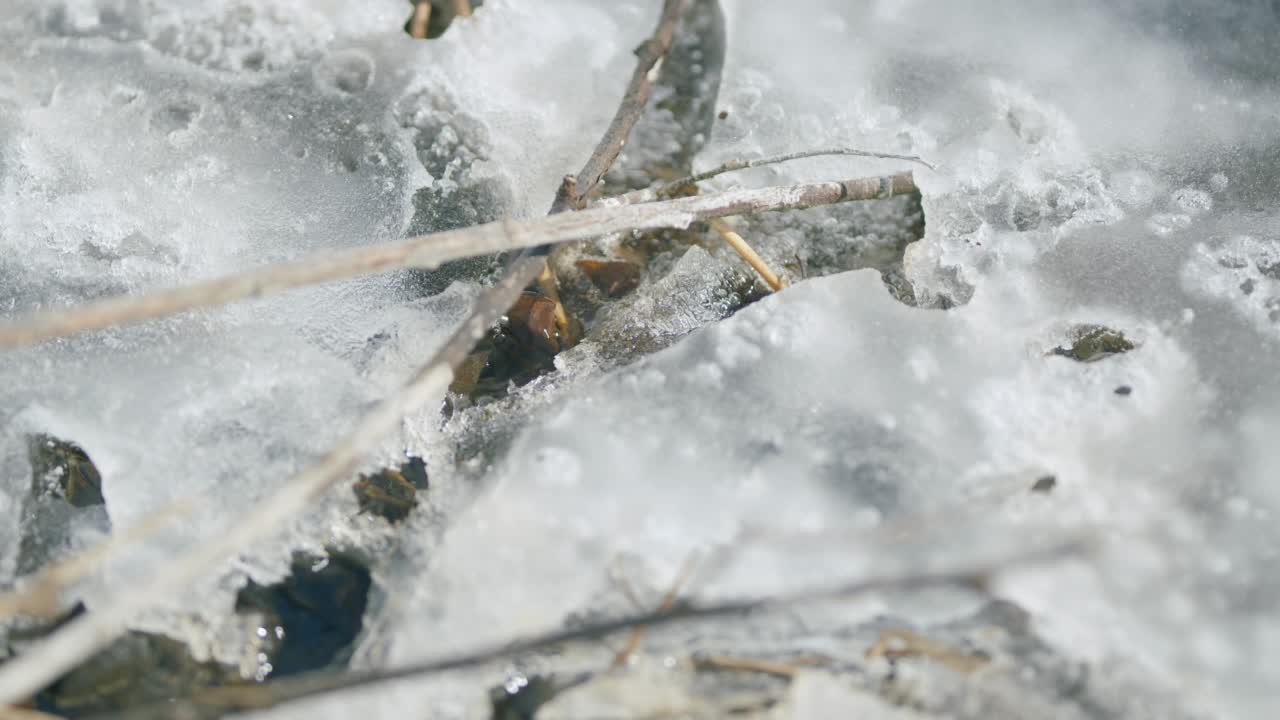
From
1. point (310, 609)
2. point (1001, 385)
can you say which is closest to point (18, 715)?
point (310, 609)

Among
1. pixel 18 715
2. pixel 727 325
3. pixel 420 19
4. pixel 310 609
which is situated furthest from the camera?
pixel 420 19

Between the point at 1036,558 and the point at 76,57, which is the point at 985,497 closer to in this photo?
the point at 1036,558

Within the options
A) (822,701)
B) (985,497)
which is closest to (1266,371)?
(985,497)

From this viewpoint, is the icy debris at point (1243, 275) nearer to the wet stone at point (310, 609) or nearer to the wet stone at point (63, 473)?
the wet stone at point (310, 609)

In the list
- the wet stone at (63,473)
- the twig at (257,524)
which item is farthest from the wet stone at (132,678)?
the wet stone at (63,473)

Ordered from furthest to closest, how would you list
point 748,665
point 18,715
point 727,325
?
point 727,325 → point 748,665 → point 18,715

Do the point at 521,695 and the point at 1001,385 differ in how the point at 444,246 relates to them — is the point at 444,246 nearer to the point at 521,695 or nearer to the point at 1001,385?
the point at 521,695
